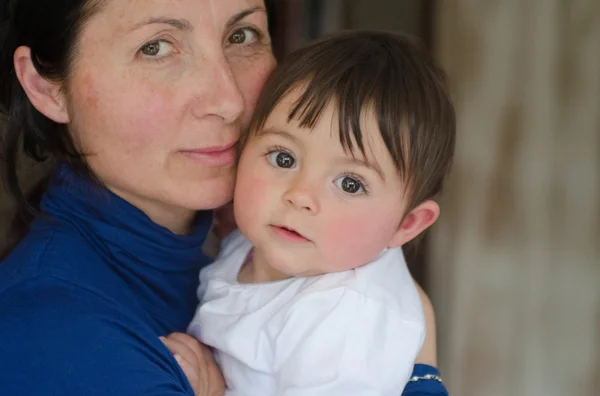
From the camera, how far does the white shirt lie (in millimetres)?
1158

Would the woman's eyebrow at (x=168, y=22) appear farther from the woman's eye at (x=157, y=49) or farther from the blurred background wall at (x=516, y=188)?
the blurred background wall at (x=516, y=188)

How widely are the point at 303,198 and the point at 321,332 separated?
201 mm

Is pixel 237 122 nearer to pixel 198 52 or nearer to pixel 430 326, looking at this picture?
pixel 198 52

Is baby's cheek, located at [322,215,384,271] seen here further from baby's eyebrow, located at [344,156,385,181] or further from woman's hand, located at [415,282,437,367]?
→ woman's hand, located at [415,282,437,367]

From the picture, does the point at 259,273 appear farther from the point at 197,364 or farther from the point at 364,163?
the point at 364,163

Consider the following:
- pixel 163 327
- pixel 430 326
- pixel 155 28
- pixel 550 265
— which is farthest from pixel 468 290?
pixel 155 28

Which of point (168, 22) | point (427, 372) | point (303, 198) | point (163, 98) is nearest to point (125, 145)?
point (163, 98)

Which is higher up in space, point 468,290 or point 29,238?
point 29,238

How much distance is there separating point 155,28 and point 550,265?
154 centimetres

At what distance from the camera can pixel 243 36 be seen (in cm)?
143

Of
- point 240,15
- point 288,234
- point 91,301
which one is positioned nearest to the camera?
point 91,301

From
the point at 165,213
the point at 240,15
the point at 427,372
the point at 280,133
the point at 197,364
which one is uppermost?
the point at 240,15

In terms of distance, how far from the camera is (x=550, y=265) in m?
2.35

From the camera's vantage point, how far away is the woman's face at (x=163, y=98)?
1.26 m
